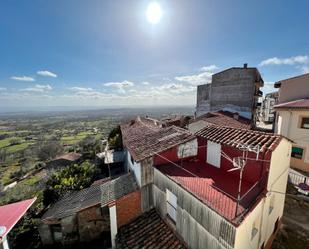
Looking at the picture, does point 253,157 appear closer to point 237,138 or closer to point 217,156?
point 237,138

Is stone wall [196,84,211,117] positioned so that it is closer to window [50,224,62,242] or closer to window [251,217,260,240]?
window [251,217,260,240]

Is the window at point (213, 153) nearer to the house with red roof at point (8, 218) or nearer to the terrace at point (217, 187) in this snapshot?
the terrace at point (217, 187)

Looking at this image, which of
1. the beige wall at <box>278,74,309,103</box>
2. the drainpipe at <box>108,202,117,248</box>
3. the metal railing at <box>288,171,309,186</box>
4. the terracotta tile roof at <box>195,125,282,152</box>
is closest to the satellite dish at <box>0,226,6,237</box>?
the drainpipe at <box>108,202,117,248</box>

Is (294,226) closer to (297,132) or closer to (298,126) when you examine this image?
Answer: (297,132)

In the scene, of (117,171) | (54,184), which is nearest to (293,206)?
(117,171)

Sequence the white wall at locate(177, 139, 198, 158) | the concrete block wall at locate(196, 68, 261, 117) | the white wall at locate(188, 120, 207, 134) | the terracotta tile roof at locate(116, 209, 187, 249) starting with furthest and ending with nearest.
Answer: the concrete block wall at locate(196, 68, 261, 117) → the white wall at locate(188, 120, 207, 134) → the white wall at locate(177, 139, 198, 158) → the terracotta tile roof at locate(116, 209, 187, 249)

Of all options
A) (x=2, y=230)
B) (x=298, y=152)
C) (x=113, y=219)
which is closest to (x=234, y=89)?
(x=298, y=152)
